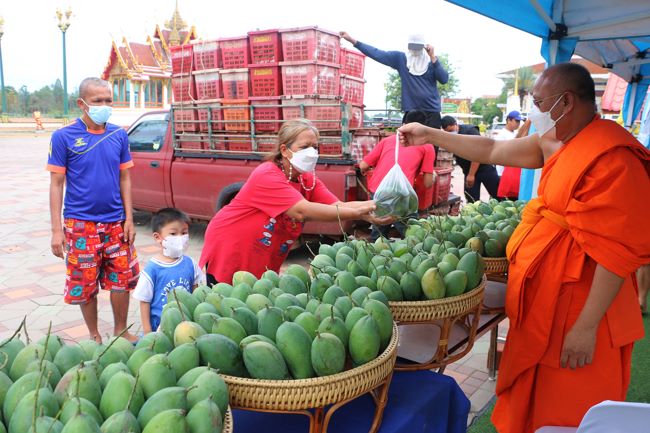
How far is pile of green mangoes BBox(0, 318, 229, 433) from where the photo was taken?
3.15 ft

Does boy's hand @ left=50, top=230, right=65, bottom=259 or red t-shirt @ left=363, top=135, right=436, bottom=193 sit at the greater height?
red t-shirt @ left=363, top=135, right=436, bottom=193

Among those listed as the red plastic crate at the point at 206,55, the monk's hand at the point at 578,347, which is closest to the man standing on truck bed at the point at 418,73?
the red plastic crate at the point at 206,55

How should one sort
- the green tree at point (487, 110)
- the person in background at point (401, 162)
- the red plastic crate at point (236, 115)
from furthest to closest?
the green tree at point (487, 110) → the red plastic crate at point (236, 115) → the person in background at point (401, 162)

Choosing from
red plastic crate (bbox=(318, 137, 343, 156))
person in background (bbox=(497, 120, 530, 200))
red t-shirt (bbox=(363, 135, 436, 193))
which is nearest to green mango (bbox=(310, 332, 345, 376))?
red t-shirt (bbox=(363, 135, 436, 193))

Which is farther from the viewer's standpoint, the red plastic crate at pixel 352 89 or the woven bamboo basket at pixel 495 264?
the red plastic crate at pixel 352 89

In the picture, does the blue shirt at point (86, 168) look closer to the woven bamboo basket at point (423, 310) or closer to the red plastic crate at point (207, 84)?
the woven bamboo basket at point (423, 310)

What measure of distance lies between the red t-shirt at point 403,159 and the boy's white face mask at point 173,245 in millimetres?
2217

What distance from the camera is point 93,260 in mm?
3430

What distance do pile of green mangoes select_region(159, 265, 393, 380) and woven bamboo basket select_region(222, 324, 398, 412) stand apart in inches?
1.2

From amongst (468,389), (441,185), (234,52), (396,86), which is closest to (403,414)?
(468,389)

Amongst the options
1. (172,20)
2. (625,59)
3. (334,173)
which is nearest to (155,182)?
(334,173)

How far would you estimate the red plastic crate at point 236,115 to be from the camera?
19.9ft

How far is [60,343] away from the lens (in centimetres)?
134

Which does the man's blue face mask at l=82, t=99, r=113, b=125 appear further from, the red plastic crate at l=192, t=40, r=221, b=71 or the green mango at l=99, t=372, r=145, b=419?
the red plastic crate at l=192, t=40, r=221, b=71
